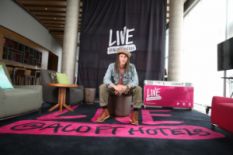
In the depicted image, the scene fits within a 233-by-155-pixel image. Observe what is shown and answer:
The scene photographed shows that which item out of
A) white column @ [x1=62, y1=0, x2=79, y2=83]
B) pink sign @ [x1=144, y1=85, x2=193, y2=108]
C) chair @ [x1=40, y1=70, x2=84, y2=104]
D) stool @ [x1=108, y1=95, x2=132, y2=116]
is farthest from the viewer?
white column @ [x1=62, y1=0, x2=79, y2=83]

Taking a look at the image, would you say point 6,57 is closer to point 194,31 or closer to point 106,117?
point 106,117

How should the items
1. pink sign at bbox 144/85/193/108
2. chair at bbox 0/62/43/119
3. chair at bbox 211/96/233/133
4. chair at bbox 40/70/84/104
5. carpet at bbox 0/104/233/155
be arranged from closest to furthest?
carpet at bbox 0/104/233/155
chair at bbox 211/96/233/133
chair at bbox 0/62/43/119
chair at bbox 40/70/84/104
pink sign at bbox 144/85/193/108

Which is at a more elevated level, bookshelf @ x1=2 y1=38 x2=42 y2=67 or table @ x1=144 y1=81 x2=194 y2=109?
bookshelf @ x1=2 y1=38 x2=42 y2=67

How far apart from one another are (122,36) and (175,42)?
63.5 inches

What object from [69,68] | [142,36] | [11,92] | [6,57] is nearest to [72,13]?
[69,68]

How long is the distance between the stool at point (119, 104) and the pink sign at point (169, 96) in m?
1.74

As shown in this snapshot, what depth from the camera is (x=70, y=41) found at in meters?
5.33

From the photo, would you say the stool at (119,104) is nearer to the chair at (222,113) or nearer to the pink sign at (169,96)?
the chair at (222,113)

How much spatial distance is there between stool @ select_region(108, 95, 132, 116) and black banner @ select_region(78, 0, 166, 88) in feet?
8.03

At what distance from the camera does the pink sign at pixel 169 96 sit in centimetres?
433

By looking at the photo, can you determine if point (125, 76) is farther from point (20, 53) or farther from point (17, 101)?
→ point (20, 53)

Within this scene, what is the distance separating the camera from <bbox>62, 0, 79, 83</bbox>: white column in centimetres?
529

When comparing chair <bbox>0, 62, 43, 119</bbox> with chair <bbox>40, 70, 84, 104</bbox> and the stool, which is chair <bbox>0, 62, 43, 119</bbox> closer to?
chair <bbox>40, 70, 84, 104</bbox>

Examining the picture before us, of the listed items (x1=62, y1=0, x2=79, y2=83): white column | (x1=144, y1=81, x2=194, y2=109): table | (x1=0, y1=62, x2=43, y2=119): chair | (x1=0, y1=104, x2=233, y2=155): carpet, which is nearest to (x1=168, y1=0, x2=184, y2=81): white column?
(x1=144, y1=81, x2=194, y2=109): table
